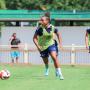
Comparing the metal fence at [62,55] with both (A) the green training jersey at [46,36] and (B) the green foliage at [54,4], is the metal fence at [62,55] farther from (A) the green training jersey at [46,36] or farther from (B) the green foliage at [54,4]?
(B) the green foliage at [54,4]

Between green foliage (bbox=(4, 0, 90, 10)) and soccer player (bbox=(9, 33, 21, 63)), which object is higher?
soccer player (bbox=(9, 33, 21, 63))

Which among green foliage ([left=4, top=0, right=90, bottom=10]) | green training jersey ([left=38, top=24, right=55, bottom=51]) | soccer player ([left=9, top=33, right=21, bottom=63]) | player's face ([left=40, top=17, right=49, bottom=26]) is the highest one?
player's face ([left=40, top=17, right=49, bottom=26])

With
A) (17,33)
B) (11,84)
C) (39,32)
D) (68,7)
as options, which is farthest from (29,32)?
(68,7)

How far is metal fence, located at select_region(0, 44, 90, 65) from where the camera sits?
26641 millimetres

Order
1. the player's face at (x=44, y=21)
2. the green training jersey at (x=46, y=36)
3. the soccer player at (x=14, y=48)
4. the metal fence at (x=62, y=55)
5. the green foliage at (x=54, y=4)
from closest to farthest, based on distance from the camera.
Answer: the player's face at (x=44, y=21)
the green training jersey at (x=46, y=36)
the metal fence at (x=62, y=55)
the soccer player at (x=14, y=48)
the green foliage at (x=54, y=4)

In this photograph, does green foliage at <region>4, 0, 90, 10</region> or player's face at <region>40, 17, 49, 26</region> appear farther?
green foliage at <region>4, 0, 90, 10</region>

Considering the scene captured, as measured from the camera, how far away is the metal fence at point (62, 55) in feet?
87.4

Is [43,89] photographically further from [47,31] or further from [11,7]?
[11,7]

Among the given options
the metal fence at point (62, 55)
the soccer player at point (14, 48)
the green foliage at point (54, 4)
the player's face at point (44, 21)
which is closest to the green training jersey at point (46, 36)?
the player's face at point (44, 21)

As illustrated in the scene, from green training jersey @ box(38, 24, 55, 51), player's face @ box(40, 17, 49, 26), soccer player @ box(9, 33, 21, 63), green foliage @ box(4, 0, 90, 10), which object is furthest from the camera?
green foliage @ box(4, 0, 90, 10)

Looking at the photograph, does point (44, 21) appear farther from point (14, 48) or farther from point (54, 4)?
point (54, 4)

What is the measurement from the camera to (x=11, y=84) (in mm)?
12156

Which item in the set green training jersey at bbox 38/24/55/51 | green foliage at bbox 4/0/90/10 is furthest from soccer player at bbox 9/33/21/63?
green foliage at bbox 4/0/90/10

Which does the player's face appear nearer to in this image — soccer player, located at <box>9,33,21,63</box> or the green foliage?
soccer player, located at <box>9,33,21,63</box>
